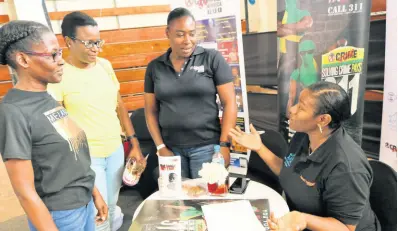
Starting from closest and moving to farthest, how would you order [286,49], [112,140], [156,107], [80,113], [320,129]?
[320,129] < [80,113] < [112,140] < [156,107] < [286,49]

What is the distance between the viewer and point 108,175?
1.83m

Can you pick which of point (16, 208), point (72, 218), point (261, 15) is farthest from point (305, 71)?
point (16, 208)

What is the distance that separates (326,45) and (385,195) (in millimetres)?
1145

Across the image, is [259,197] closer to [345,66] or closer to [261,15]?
[345,66]

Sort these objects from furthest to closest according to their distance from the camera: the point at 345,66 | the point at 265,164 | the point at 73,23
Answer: the point at 265,164
the point at 345,66
the point at 73,23

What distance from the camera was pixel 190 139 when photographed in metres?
1.79

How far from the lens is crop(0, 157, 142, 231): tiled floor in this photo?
255 cm

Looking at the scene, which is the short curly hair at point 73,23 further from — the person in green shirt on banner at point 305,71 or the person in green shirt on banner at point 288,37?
the person in green shirt on banner at point 305,71

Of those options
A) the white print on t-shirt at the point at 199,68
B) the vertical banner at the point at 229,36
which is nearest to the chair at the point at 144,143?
the vertical banner at the point at 229,36

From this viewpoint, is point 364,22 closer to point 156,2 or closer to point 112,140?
point 112,140

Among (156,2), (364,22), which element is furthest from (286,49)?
(156,2)

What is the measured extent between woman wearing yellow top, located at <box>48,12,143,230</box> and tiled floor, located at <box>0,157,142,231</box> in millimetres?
914

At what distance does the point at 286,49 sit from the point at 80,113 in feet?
4.84

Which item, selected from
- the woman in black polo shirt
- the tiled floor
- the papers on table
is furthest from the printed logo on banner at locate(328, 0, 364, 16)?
the tiled floor
